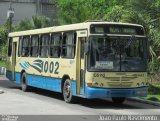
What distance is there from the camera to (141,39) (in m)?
17.9

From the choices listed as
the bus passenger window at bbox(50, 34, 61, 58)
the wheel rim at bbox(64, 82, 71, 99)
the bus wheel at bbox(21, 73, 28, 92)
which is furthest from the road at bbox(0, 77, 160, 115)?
the bus wheel at bbox(21, 73, 28, 92)

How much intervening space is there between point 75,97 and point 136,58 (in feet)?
8.51

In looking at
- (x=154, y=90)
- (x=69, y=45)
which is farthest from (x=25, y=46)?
(x=154, y=90)

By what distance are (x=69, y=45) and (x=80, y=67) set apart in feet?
4.35

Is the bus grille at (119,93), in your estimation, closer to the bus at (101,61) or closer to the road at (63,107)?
the bus at (101,61)

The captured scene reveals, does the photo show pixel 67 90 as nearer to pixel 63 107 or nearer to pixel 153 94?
pixel 63 107

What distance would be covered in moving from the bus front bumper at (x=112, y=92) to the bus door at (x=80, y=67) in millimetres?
610

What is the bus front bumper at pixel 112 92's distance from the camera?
16.8m

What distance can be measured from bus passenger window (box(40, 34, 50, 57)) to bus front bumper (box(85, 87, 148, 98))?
15.2 ft

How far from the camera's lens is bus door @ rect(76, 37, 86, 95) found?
17469 mm

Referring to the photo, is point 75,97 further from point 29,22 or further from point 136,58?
point 29,22

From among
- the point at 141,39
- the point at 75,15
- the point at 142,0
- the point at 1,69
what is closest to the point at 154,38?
the point at 142,0

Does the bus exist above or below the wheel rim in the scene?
above

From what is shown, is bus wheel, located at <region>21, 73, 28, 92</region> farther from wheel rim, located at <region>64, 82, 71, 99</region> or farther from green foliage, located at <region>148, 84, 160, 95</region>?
green foliage, located at <region>148, 84, 160, 95</region>
